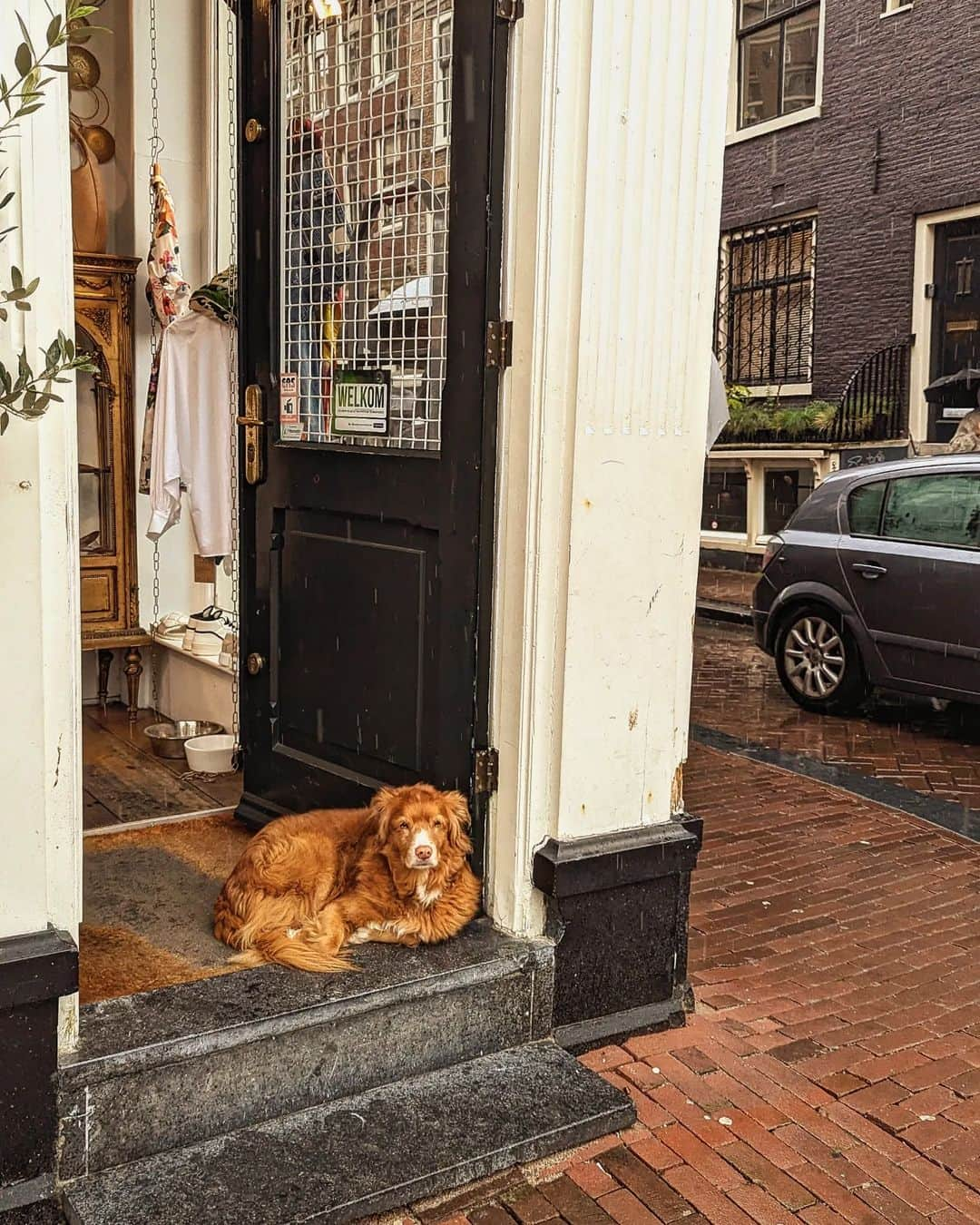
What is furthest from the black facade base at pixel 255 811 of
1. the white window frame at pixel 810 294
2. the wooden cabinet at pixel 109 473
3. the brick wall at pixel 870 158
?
the white window frame at pixel 810 294

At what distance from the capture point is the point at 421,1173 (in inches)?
119

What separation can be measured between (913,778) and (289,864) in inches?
184

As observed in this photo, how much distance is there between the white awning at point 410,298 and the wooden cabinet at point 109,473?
3.39 m

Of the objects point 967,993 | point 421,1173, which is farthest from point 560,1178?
point 967,993

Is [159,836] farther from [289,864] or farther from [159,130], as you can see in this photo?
[159,130]

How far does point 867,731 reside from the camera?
8.31 metres

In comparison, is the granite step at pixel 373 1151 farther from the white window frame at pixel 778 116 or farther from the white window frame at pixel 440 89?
the white window frame at pixel 778 116

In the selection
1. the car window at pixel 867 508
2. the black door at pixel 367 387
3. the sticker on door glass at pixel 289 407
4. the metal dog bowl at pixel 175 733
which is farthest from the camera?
the car window at pixel 867 508

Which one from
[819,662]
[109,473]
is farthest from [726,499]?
[109,473]

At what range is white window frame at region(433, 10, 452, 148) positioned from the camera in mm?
3695

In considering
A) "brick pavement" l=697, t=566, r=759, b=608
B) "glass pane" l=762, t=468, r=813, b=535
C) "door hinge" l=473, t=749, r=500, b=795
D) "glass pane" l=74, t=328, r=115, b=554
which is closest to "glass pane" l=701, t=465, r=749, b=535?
"glass pane" l=762, t=468, r=813, b=535

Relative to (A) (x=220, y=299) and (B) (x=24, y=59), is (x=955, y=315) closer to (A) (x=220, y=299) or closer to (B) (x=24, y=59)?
(A) (x=220, y=299)

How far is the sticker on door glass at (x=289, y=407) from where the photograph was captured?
438 centimetres

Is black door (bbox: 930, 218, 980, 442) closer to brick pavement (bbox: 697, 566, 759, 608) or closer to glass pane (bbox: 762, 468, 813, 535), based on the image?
glass pane (bbox: 762, 468, 813, 535)
